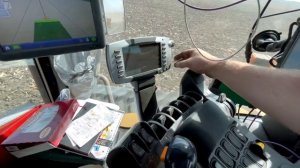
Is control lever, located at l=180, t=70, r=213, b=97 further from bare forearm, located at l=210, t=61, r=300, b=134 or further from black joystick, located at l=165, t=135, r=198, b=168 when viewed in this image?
black joystick, located at l=165, t=135, r=198, b=168

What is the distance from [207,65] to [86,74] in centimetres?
62

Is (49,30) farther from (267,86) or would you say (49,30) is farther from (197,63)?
(267,86)

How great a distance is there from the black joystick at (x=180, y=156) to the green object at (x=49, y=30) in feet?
1.86

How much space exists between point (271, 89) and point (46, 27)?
68cm

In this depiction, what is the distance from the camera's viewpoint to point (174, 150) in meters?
0.55

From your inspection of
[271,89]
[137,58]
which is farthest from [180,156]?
[137,58]

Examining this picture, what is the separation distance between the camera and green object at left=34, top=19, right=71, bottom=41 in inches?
35.4

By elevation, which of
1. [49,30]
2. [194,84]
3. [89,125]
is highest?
[49,30]

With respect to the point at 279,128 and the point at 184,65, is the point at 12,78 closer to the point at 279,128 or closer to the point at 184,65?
the point at 184,65

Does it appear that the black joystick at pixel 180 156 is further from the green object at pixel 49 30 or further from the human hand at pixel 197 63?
the green object at pixel 49 30

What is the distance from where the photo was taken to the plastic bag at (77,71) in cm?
127

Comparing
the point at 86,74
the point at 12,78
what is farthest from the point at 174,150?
the point at 12,78

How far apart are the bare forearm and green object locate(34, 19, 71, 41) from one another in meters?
0.54

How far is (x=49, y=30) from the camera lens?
90cm
